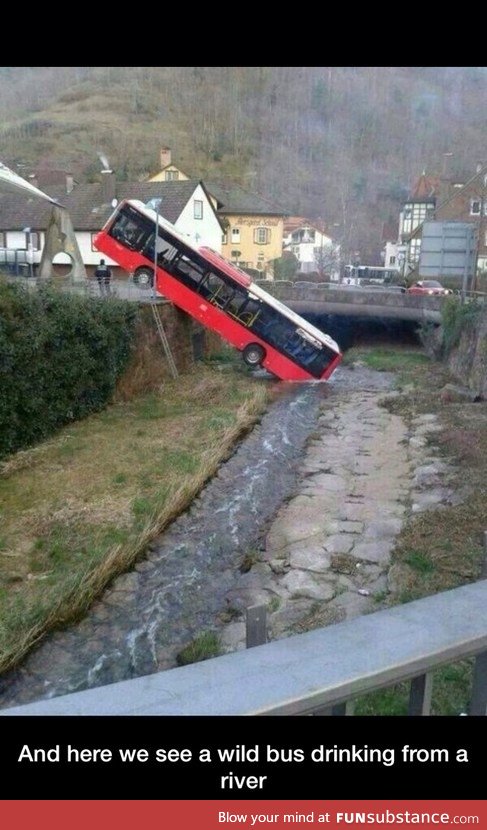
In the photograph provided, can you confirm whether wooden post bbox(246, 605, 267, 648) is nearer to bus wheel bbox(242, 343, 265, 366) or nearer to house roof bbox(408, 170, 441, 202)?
bus wheel bbox(242, 343, 265, 366)

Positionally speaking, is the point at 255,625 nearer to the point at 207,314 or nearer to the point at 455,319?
the point at 207,314

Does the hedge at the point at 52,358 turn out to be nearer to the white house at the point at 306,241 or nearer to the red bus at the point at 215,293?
the red bus at the point at 215,293

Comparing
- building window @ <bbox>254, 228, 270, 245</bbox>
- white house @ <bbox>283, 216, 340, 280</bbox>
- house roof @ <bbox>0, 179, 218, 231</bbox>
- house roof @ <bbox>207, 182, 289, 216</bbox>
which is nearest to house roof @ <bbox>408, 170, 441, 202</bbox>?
white house @ <bbox>283, 216, 340, 280</bbox>

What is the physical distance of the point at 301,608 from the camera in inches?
275

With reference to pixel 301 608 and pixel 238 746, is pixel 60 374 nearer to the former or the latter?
pixel 301 608

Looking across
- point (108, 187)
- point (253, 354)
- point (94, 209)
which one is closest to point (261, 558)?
point (253, 354)

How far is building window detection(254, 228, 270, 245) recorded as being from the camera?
49812 mm

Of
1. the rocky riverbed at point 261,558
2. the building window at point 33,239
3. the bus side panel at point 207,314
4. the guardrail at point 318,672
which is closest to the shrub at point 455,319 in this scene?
the bus side panel at point 207,314

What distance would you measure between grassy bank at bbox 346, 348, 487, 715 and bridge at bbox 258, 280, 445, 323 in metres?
12.5

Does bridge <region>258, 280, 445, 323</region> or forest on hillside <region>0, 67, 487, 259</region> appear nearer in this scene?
bridge <region>258, 280, 445, 323</region>

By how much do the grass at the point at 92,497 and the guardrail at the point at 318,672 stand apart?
4.90 m

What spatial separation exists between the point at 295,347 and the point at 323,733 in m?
20.1

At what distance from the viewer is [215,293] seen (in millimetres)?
20656
